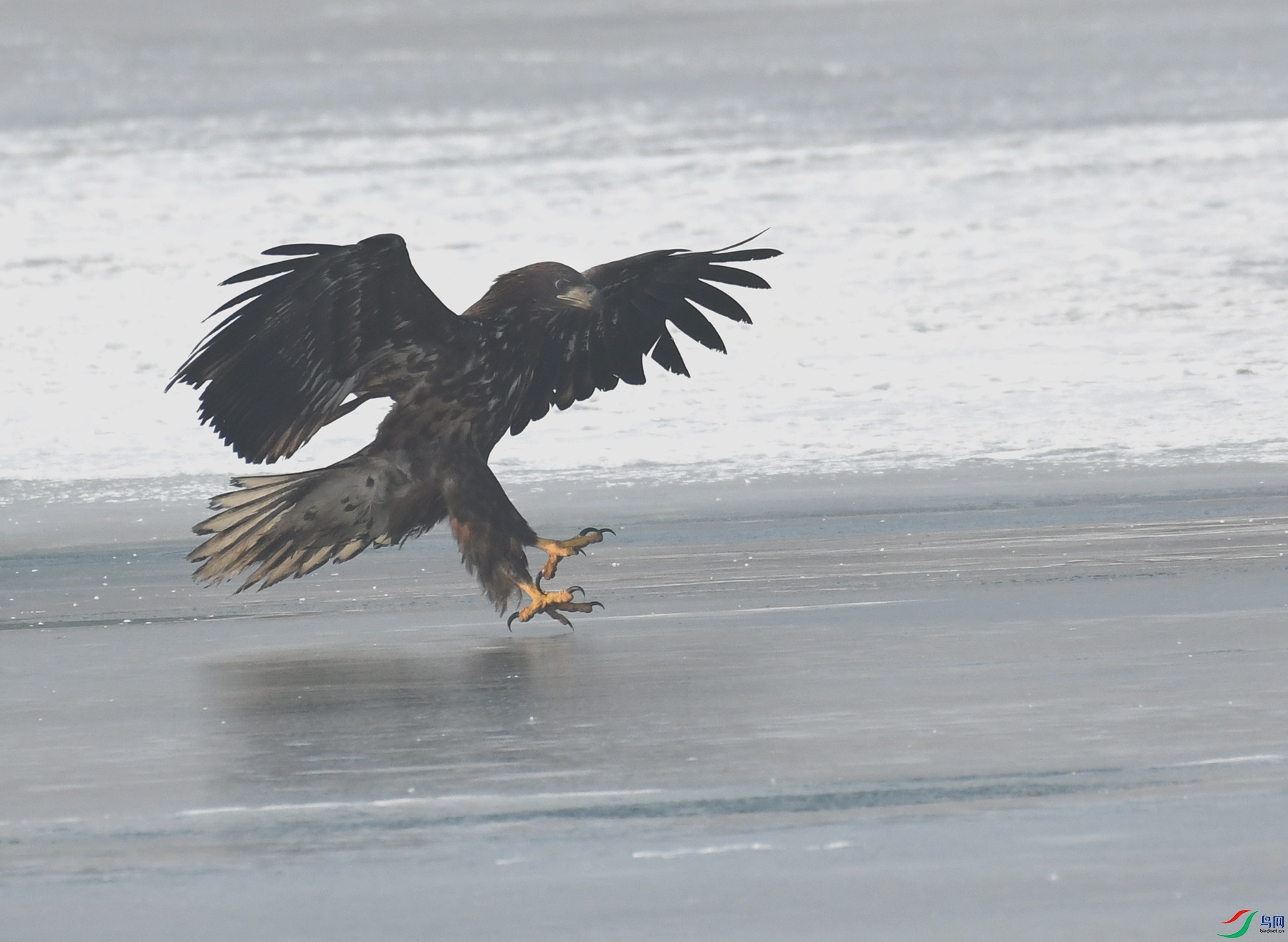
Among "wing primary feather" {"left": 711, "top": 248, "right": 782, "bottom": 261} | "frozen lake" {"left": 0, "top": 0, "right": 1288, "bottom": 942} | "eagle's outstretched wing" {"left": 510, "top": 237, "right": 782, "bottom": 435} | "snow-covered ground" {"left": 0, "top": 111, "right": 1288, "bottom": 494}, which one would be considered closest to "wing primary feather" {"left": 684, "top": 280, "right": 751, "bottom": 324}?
"eagle's outstretched wing" {"left": 510, "top": 237, "right": 782, "bottom": 435}

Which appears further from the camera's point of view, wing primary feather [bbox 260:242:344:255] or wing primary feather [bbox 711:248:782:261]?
wing primary feather [bbox 711:248:782:261]

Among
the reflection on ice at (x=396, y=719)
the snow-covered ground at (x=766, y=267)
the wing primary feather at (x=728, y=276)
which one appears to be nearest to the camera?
the reflection on ice at (x=396, y=719)

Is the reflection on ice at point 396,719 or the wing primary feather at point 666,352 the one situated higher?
the wing primary feather at point 666,352

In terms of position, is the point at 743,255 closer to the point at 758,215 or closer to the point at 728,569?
the point at 728,569

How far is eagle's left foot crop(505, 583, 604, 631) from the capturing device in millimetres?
6098

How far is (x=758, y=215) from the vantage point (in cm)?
1402

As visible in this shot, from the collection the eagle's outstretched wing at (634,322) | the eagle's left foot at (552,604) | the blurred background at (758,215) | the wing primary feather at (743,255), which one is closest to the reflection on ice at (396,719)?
the eagle's left foot at (552,604)

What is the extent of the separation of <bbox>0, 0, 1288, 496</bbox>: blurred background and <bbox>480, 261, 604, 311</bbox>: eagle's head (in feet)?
6.03

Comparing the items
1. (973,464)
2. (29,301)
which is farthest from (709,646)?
(29,301)

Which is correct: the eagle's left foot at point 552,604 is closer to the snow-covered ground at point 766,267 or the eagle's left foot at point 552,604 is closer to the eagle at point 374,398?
the eagle at point 374,398

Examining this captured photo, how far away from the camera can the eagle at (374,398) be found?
244 inches

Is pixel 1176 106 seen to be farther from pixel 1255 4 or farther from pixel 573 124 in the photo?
pixel 1255 4

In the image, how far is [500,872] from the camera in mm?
3623

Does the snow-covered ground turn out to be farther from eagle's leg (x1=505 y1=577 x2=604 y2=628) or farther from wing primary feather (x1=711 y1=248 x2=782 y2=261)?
eagle's leg (x1=505 y1=577 x2=604 y2=628)
